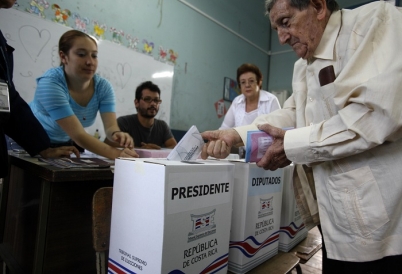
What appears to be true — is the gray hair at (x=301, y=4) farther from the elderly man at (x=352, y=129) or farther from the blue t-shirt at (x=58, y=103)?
the blue t-shirt at (x=58, y=103)

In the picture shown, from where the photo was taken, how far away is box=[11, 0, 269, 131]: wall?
92.3 inches

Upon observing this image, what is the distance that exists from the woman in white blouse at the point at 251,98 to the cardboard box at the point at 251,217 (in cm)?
152

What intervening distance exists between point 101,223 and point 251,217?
423mm

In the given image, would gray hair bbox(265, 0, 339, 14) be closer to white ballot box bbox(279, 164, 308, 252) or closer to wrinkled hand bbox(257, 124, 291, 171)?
wrinkled hand bbox(257, 124, 291, 171)

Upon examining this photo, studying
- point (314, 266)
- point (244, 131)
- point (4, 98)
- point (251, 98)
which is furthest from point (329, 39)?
point (251, 98)

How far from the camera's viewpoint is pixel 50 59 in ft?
6.83

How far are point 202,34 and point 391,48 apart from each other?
10.4 ft

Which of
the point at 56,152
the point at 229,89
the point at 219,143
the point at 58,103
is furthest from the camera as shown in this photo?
the point at 229,89

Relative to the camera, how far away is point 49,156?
3.66 feet

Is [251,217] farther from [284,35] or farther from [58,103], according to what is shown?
[58,103]

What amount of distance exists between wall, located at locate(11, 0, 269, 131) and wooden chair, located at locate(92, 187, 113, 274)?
6.35 feet

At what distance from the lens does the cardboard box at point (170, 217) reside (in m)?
0.53

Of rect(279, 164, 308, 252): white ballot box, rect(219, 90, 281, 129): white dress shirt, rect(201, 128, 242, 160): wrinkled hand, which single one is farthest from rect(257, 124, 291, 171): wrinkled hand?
rect(219, 90, 281, 129): white dress shirt

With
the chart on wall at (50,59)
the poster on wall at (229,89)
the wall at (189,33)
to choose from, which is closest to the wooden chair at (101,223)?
the chart on wall at (50,59)
